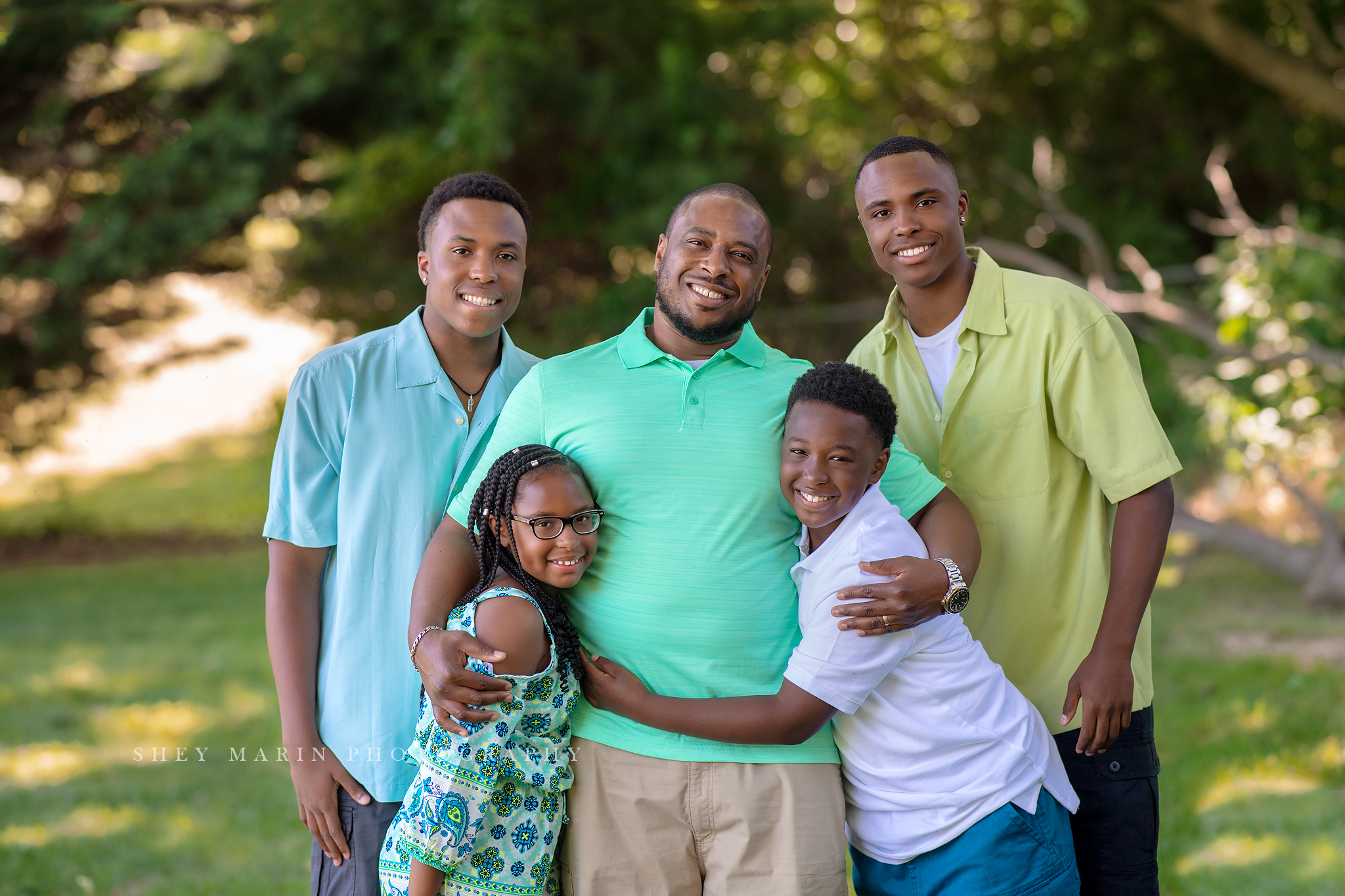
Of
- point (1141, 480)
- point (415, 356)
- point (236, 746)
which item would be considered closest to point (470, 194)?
point (415, 356)

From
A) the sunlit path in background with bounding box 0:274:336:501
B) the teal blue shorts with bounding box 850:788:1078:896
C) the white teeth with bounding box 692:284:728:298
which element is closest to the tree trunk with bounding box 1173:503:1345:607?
the teal blue shorts with bounding box 850:788:1078:896

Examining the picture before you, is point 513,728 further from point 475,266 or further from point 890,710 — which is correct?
point 475,266

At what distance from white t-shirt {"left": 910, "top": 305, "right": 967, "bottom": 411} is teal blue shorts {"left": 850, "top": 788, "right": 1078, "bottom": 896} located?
37.2 inches

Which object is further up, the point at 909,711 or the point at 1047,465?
the point at 1047,465

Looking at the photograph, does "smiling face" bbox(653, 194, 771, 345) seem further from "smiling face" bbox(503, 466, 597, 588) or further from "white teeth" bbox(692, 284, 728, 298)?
"smiling face" bbox(503, 466, 597, 588)

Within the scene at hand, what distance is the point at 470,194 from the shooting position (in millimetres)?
2691

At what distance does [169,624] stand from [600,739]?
742 cm

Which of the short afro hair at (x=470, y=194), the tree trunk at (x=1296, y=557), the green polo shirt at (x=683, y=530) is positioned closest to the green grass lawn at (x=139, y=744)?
the green polo shirt at (x=683, y=530)

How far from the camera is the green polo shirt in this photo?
2318mm

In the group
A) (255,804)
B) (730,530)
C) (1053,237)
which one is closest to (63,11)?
(255,804)

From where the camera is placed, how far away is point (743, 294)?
8.21ft

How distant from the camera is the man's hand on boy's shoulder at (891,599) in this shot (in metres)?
2.18

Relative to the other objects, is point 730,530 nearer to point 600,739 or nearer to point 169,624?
point 600,739

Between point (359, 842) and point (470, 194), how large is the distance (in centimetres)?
153
